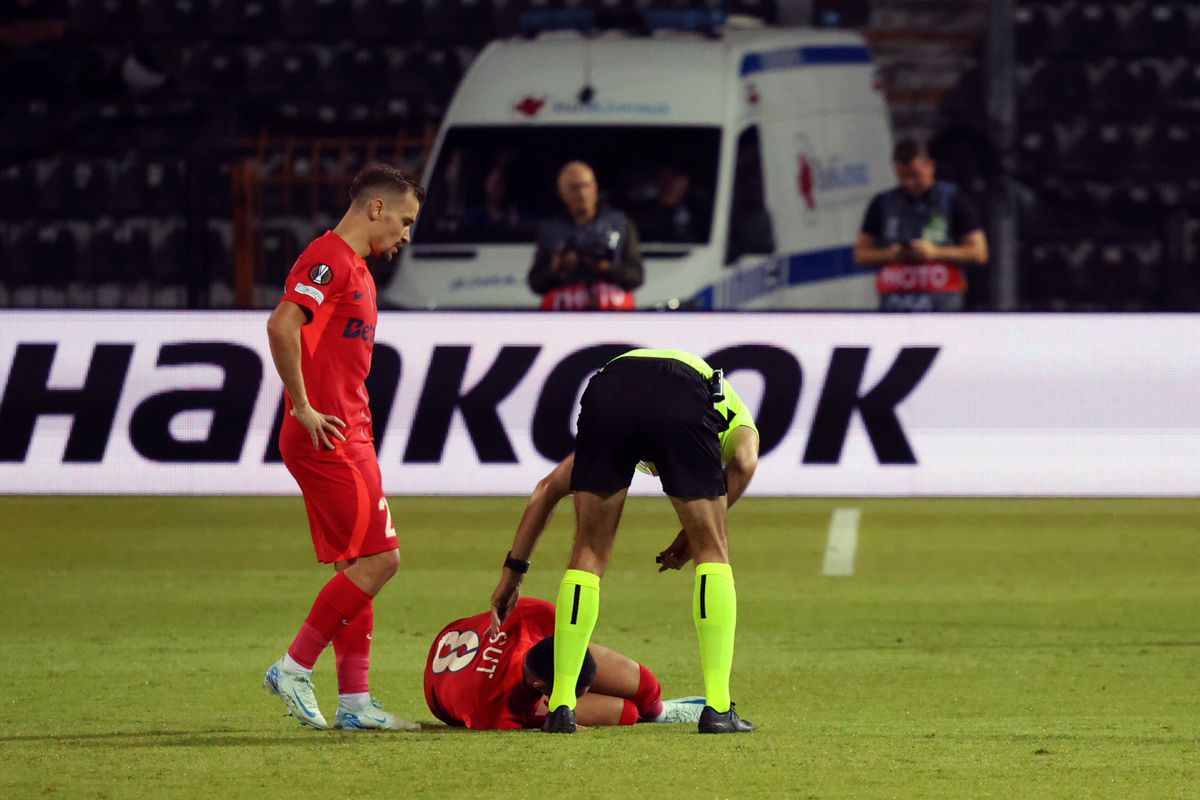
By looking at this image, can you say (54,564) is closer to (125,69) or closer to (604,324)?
(604,324)

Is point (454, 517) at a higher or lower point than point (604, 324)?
lower

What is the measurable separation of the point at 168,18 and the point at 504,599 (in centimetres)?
1871

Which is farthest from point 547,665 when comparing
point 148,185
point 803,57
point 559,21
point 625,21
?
point 148,185

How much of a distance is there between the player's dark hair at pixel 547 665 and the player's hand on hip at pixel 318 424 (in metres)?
0.92

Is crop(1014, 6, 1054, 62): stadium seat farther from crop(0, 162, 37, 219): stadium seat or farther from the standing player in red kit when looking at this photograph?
the standing player in red kit

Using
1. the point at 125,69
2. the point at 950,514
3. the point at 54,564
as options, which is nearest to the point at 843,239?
the point at 950,514

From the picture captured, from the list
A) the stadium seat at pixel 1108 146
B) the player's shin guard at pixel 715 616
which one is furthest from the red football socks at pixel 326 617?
the stadium seat at pixel 1108 146

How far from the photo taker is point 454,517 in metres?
14.1

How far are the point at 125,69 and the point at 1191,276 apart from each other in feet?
34.8

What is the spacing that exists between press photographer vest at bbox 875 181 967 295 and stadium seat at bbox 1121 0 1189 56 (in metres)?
10.2

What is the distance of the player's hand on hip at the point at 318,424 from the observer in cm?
729

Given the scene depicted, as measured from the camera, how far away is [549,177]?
16344mm

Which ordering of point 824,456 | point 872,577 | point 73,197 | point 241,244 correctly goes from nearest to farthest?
point 872,577
point 824,456
point 241,244
point 73,197

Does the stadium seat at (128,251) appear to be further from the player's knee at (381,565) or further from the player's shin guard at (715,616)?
the player's shin guard at (715,616)
